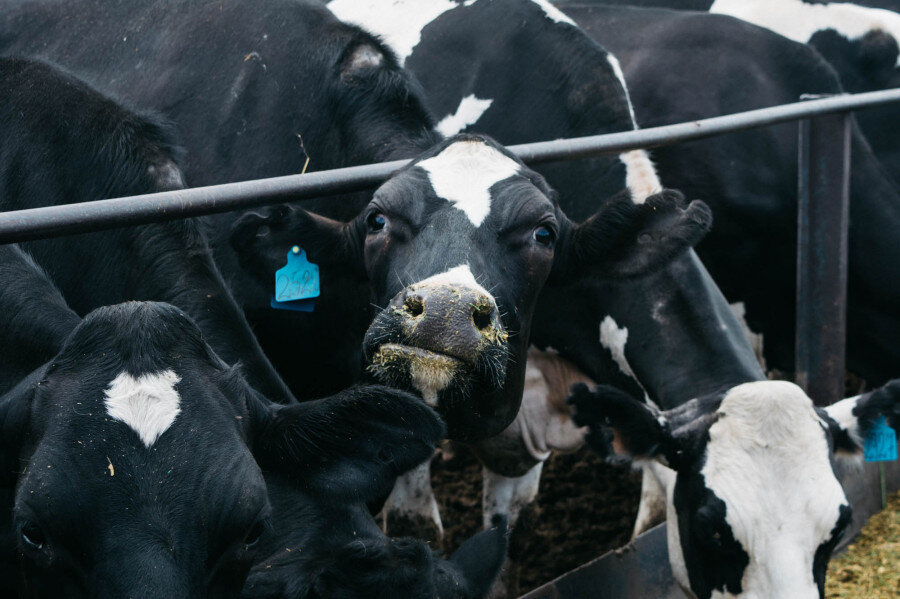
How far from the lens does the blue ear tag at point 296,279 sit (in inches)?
139

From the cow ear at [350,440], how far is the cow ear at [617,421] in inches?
57.4

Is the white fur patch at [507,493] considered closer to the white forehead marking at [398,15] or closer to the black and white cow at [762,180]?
the black and white cow at [762,180]

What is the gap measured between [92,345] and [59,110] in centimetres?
134

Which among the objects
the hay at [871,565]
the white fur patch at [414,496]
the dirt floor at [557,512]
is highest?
the white fur patch at [414,496]

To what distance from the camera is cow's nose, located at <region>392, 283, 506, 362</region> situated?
2688 millimetres

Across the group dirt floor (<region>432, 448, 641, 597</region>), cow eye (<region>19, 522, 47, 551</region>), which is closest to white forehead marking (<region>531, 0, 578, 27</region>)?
dirt floor (<region>432, 448, 641, 597</region>)

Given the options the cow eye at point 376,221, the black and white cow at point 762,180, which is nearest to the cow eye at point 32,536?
the cow eye at point 376,221

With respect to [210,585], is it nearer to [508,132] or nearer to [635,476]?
[508,132]

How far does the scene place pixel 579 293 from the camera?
440 cm

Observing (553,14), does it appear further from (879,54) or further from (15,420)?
(15,420)

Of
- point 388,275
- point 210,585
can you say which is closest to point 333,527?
point 210,585

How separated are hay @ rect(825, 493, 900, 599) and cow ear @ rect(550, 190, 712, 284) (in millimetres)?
1858

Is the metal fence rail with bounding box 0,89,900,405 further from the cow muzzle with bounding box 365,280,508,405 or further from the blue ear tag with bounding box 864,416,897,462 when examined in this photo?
the blue ear tag with bounding box 864,416,897,462

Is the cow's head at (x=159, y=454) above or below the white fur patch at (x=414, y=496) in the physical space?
above
